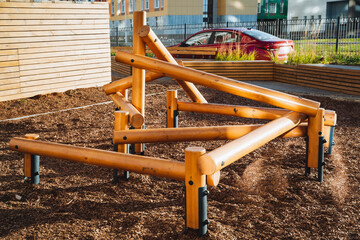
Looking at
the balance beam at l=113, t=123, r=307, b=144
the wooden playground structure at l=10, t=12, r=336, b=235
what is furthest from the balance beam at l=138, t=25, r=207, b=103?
the balance beam at l=113, t=123, r=307, b=144

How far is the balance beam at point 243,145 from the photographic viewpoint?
8.86ft

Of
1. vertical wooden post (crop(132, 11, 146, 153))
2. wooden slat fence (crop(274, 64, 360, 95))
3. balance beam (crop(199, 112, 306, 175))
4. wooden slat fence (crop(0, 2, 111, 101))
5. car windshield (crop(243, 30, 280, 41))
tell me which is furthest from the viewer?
car windshield (crop(243, 30, 280, 41))

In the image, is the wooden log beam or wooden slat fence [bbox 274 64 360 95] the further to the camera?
wooden slat fence [bbox 274 64 360 95]

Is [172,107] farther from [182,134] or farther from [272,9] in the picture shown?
[272,9]

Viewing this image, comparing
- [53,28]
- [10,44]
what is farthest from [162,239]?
[53,28]

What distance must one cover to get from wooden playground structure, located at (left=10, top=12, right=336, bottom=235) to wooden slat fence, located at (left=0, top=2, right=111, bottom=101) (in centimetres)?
417

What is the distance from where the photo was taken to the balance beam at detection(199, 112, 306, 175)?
270 cm

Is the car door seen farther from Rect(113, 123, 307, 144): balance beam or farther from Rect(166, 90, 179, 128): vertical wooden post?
Rect(113, 123, 307, 144): balance beam

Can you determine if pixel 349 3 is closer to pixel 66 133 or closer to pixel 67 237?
A: pixel 66 133

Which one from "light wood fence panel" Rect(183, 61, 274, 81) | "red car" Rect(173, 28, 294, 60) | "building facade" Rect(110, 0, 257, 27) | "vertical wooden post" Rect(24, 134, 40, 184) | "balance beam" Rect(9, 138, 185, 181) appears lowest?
"vertical wooden post" Rect(24, 134, 40, 184)

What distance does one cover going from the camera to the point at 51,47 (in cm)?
901

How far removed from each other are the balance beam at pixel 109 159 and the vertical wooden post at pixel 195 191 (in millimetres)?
88

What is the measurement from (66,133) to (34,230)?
117 inches

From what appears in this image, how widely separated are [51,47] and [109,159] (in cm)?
641
